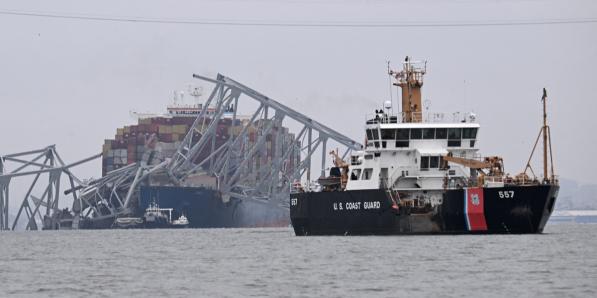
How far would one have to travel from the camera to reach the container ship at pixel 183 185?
159 m

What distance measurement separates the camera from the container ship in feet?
522

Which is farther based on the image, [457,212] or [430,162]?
[430,162]

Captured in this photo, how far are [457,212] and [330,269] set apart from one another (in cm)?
2173

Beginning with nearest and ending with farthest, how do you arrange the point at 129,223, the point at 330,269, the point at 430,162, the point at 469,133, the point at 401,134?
the point at 330,269, the point at 430,162, the point at 401,134, the point at 469,133, the point at 129,223

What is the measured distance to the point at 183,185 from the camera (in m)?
162

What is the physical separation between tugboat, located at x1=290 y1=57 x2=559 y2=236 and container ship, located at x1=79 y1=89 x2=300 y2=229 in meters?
71.6

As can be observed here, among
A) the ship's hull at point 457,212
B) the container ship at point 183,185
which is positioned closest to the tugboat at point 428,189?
the ship's hull at point 457,212

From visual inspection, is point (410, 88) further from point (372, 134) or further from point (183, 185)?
point (183, 185)

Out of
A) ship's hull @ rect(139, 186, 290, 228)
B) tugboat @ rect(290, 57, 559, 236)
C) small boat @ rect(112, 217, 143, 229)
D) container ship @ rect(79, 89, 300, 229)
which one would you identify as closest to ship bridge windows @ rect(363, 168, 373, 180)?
tugboat @ rect(290, 57, 559, 236)

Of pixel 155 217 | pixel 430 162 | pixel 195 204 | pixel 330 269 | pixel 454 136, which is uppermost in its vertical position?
pixel 195 204

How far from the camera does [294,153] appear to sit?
583 ft

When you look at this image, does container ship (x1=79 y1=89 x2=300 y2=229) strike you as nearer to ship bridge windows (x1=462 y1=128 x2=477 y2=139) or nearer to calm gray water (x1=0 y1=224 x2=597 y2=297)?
ship bridge windows (x1=462 y1=128 x2=477 y2=139)

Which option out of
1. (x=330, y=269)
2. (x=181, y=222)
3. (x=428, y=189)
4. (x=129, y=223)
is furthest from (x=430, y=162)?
(x=129, y=223)

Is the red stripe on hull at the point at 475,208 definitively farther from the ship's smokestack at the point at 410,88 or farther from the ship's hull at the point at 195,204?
the ship's hull at the point at 195,204
